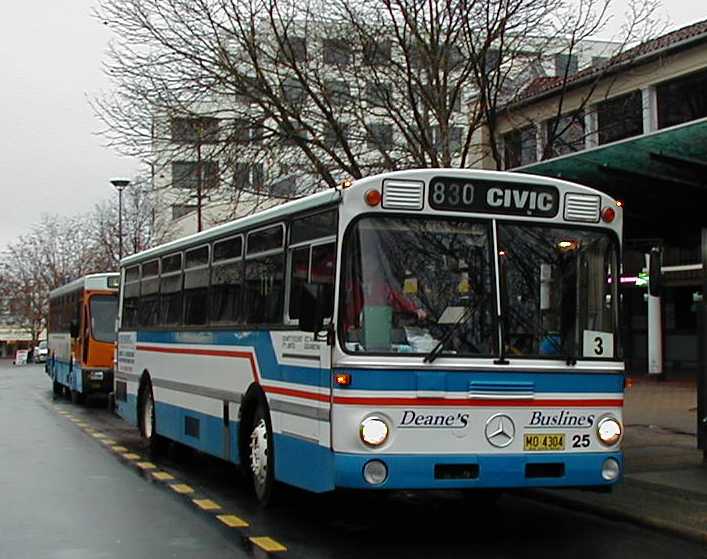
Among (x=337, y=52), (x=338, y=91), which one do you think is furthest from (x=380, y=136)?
(x=337, y=52)

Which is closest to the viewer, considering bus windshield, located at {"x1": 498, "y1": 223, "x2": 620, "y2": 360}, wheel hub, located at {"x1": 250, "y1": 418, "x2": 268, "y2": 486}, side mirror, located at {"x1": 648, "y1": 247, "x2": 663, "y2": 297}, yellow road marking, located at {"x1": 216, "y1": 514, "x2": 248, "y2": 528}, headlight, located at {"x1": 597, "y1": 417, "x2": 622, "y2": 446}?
bus windshield, located at {"x1": 498, "y1": 223, "x2": 620, "y2": 360}

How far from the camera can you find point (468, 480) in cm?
891

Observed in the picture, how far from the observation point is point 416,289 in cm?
897

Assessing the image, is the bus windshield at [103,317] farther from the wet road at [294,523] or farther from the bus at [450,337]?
the bus at [450,337]

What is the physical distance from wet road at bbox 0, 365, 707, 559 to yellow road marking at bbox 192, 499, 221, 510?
1 cm

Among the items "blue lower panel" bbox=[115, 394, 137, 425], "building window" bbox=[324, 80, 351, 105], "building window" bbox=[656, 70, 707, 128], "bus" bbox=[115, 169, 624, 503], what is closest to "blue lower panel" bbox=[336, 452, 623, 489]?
"bus" bbox=[115, 169, 624, 503]

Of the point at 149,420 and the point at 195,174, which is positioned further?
the point at 195,174

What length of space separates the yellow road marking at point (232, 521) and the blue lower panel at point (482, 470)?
157 cm

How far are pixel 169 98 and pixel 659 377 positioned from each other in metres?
16.5

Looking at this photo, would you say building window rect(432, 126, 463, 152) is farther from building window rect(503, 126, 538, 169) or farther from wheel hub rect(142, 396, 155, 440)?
wheel hub rect(142, 396, 155, 440)

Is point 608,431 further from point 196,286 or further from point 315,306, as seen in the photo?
point 196,286

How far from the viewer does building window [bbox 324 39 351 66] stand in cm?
2109

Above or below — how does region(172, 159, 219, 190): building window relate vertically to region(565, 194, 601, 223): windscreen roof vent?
above

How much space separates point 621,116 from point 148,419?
53.1 feet
